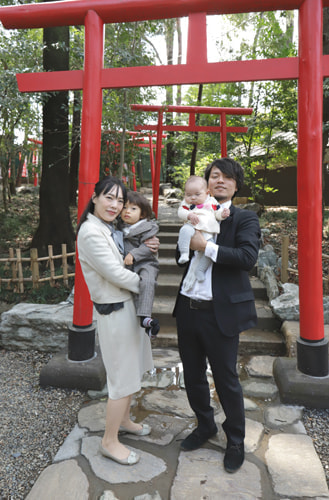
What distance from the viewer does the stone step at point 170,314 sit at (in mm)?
4630

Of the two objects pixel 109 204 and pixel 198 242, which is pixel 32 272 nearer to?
pixel 109 204

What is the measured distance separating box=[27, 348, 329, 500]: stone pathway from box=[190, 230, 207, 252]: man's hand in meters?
1.44

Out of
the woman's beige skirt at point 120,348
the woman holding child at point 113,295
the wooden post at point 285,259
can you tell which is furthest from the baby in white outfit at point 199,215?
the wooden post at point 285,259

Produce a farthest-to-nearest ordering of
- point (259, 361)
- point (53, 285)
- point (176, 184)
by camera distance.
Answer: point (176, 184) → point (53, 285) → point (259, 361)

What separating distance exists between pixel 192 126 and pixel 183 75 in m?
5.03

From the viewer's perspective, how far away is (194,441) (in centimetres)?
254

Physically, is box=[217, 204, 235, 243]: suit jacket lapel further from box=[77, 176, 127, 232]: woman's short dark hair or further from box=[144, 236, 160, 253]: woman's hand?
box=[77, 176, 127, 232]: woman's short dark hair

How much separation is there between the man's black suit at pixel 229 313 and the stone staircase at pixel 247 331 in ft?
6.77

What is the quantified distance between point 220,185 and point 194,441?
5.85 ft

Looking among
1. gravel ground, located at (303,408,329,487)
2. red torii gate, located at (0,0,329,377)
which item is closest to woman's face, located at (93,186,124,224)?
red torii gate, located at (0,0,329,377)

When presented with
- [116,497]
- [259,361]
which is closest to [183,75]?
[259,361]

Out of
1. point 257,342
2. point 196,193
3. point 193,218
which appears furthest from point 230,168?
→ point 257,342

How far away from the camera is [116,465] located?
2.38 metres

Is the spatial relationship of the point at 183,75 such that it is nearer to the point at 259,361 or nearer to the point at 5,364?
the point at 259,361
